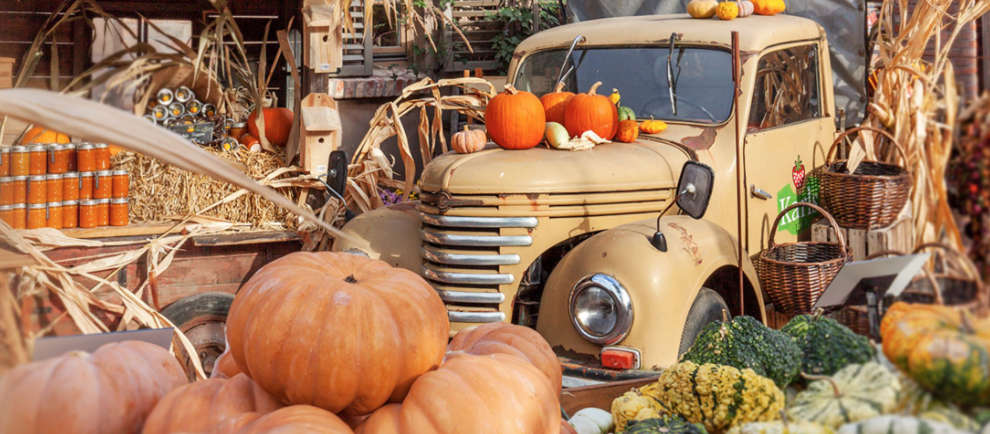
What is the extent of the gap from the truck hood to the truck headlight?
2.29 feet

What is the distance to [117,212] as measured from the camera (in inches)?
199

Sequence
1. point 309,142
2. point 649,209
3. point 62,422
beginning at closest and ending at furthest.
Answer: point 62,422 → point 649,209 → point 309,142

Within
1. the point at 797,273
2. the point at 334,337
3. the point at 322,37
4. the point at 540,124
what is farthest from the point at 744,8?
the point at 334,337

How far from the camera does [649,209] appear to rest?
457 centimetres

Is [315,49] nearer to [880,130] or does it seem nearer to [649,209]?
[649,209]

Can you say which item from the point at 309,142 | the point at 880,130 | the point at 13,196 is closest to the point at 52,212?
the point at 13,196

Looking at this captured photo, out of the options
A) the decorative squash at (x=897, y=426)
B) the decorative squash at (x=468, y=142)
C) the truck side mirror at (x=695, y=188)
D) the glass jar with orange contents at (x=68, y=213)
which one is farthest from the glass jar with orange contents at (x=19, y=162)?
the decorative squash at (x=897, y=426)

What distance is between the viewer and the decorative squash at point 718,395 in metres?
1.71

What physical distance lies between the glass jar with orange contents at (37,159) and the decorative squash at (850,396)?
455cm

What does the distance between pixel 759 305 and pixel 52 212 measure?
376 cm

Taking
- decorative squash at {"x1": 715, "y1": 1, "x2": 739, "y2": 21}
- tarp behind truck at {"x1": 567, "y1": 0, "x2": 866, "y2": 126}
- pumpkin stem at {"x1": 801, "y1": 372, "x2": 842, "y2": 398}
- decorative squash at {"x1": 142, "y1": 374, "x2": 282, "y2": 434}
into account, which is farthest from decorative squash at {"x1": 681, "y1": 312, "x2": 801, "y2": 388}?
tarp behind truck at {"x1": 567, "y1": 0, "x2": 866, "y2": 126}

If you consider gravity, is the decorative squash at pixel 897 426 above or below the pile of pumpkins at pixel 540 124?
below

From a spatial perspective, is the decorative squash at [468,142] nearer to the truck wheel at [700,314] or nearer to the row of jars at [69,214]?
the truck wheel at [700,314]

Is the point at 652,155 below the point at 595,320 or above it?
above
